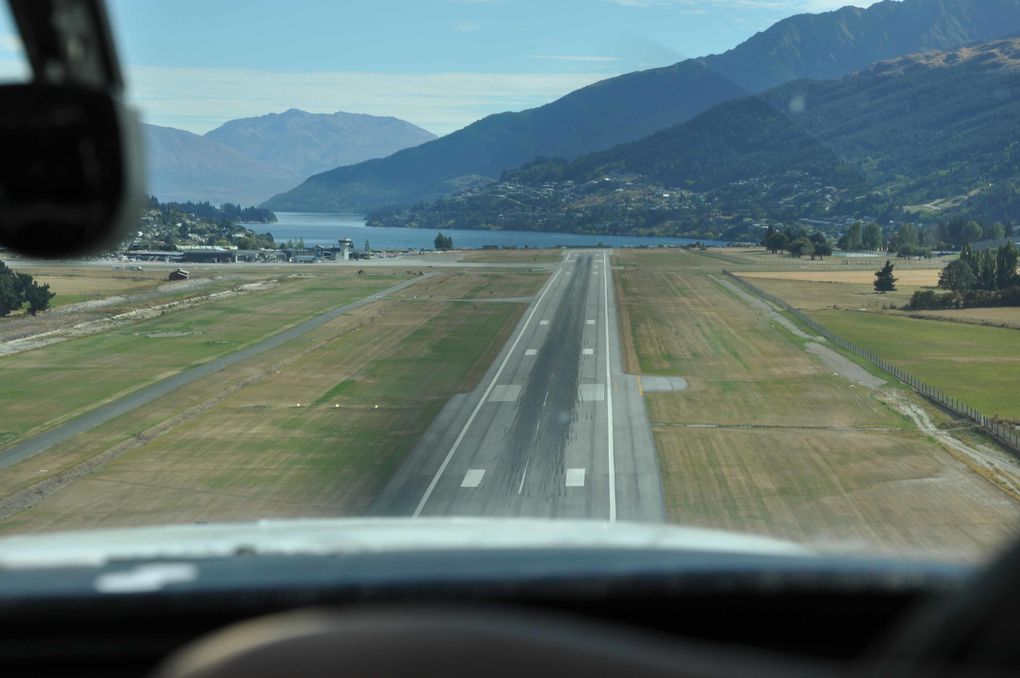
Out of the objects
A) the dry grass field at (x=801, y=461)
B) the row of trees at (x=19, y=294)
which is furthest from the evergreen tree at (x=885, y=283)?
the row of trees at (x=19, y=294)

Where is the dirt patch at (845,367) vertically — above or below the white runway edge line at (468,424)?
above

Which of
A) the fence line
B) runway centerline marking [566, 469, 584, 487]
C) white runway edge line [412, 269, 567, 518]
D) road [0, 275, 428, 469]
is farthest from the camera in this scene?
the fence line

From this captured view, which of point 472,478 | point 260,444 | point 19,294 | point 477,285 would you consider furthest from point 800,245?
point 472,478

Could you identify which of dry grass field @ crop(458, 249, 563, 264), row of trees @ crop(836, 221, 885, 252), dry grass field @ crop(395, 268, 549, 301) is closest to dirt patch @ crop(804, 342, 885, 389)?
dry grass field @ crop(395, 268, 549, 301)

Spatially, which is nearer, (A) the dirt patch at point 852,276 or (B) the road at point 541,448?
(B) the road at point 541,448

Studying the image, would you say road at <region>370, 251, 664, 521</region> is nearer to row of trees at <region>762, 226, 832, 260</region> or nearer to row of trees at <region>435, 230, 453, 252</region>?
row of trees at <region>762, 226, 832, 260</region>

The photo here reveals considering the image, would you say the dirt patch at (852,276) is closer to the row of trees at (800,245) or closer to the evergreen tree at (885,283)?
the evergreen tree at (885,283)
